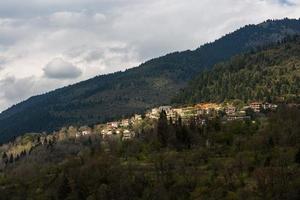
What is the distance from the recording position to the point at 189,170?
156625 millimetres

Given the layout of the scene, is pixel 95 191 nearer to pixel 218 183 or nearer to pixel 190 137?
pixel 218 183

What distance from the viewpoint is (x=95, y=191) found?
6033 inches

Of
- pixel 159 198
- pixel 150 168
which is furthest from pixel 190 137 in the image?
pixel 159 198

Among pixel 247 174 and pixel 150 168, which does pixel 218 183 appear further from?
pixel 150 168

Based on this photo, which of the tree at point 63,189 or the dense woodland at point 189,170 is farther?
the tree at point 63,189

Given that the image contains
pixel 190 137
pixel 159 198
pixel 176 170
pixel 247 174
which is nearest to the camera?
pixel 159 198

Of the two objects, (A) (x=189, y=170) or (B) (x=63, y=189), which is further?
(B) (x=63, y=189)

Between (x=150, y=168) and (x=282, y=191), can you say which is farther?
(x=150, y=168)

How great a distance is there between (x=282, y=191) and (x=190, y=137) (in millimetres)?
65186

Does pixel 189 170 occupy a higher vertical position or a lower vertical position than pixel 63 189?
higher

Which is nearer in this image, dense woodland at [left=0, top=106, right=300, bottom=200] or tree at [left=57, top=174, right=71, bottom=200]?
dense woodland at [left=0, top=106, right=300, bottom=200]

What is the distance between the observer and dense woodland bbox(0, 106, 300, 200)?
137m

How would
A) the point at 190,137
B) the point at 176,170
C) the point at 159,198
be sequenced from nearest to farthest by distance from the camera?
1. the point at 159,198
2. the point at 176,170
3. the point at 190,137

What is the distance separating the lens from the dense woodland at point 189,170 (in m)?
137
